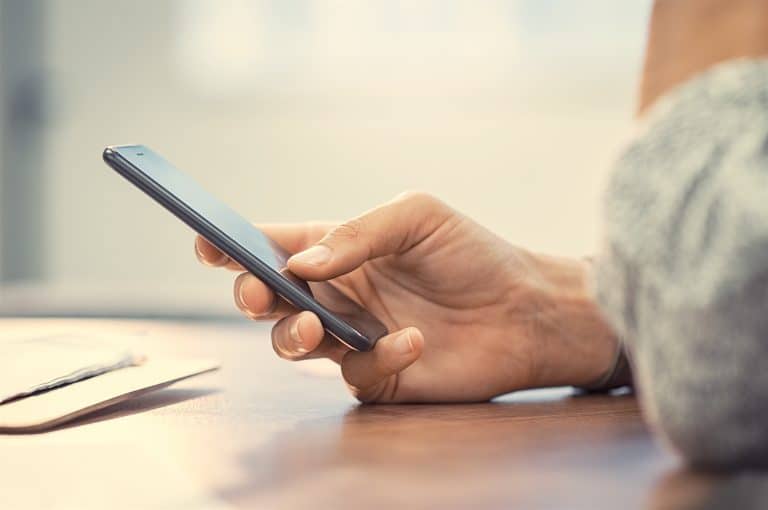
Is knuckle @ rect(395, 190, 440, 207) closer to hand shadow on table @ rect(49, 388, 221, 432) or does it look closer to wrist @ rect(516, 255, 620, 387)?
wrist @ rect(516, 255, 620, 387)

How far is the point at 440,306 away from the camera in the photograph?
96 centimetres

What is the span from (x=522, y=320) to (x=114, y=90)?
2.59 meters

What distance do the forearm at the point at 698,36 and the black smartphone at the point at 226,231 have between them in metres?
0.29

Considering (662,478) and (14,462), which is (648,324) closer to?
(662,478)

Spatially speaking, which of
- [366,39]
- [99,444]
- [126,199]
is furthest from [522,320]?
[126,199]

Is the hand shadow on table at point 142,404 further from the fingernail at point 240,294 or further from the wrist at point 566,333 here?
the wrist at point 566,333

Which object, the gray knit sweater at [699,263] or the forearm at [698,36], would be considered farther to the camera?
the forearm at [698,36]

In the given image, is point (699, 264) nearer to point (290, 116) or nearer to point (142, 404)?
point (142, 404)

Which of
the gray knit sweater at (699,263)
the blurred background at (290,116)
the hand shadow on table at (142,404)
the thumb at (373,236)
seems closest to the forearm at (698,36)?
the gray knit sweater at (699,263)

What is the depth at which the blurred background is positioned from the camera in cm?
311

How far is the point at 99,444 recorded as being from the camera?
61 cm

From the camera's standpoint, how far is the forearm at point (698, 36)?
0.56 meters

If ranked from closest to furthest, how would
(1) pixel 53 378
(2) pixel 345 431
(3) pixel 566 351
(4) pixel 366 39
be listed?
(2) pixel 345 431, (1) pixel 53 378, (3) pixel 566 351, (4) pixel 366 39

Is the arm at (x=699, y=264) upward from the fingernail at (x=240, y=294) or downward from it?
upward
